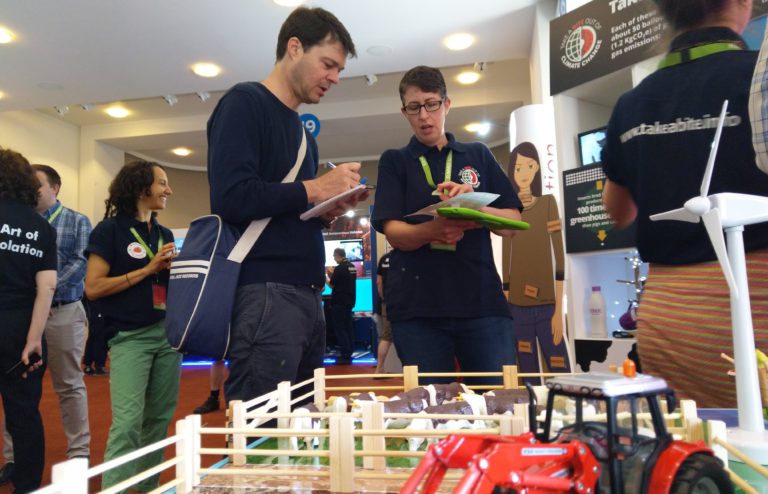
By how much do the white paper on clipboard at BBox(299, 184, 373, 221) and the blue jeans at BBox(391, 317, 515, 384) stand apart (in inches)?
16.5

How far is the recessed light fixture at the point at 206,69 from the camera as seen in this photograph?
5.09m

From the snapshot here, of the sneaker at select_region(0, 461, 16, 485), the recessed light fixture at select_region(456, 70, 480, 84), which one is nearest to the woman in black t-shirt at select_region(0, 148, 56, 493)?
the sneaker at select_region(0, 461, 16, 485)

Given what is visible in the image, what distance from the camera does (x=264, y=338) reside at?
46.7 inches

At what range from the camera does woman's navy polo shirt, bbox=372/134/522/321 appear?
5.00 ft

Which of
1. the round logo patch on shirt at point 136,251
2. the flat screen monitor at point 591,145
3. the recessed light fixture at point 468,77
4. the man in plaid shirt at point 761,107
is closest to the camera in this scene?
the man in plaid shirt at point 761,107

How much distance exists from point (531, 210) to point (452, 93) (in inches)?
142

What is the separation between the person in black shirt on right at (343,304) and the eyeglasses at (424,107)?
19.0 ft

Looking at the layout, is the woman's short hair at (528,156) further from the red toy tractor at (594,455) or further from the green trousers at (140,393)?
the red toy tractor at (594,455)

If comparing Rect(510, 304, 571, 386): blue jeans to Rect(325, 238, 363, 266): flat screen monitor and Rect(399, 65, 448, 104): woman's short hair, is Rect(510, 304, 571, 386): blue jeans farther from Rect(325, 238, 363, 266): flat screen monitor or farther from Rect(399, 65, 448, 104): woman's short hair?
Rect(325, 238, 363, 266): flat screen monitor

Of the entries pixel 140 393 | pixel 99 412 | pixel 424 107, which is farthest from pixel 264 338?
pixel 99 412

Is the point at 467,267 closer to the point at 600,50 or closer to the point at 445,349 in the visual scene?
the point at 445,349

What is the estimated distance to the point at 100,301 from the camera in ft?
7.34

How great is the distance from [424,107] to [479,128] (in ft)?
21.0

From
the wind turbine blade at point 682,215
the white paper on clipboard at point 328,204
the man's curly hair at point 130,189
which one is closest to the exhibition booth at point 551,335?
the wind turbine blade at point 682,215
